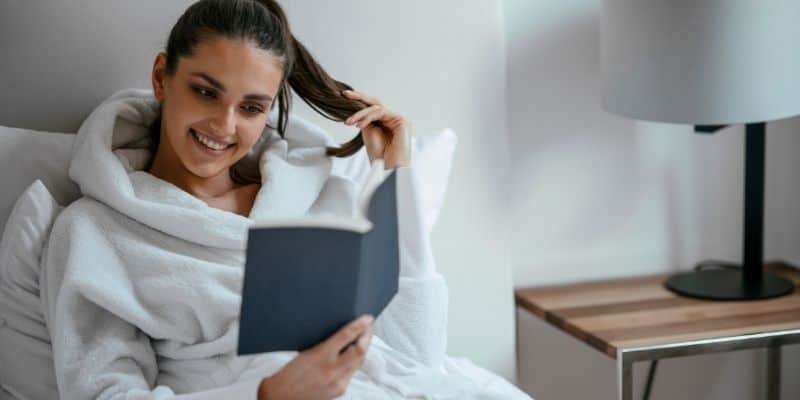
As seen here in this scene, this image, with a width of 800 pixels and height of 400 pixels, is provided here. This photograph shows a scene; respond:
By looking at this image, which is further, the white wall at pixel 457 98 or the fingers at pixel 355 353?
the white wall at pixel 457 98

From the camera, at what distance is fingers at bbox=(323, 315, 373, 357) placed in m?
1.25

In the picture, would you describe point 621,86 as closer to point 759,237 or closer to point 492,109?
point 492,109

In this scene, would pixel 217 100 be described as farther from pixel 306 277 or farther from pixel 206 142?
pixel 306 277

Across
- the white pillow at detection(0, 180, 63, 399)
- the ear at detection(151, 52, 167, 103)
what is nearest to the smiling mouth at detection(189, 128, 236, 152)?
the ear at detection(151, 52, 167, 103)

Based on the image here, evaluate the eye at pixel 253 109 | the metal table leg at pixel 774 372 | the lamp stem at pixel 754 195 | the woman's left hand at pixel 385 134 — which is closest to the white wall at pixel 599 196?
the metal table leg at pixel 774 372

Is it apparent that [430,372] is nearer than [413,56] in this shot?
Yes

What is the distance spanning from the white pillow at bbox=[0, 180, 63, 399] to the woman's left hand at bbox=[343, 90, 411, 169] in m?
0.52

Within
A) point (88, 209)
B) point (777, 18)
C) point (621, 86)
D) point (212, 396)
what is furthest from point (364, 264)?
point (777, 18)

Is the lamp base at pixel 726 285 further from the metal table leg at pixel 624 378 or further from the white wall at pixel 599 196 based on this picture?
the metal table leg at pixel 624 378

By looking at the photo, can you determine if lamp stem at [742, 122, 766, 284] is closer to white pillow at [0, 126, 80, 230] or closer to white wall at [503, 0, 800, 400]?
white wall at [503, 0, 800, 400]

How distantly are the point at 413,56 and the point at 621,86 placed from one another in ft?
1.24

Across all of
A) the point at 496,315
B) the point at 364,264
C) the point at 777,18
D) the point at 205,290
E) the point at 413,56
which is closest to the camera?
the point at 364,264

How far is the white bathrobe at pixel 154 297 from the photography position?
4.90 ft

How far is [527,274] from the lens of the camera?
7.40 feet
